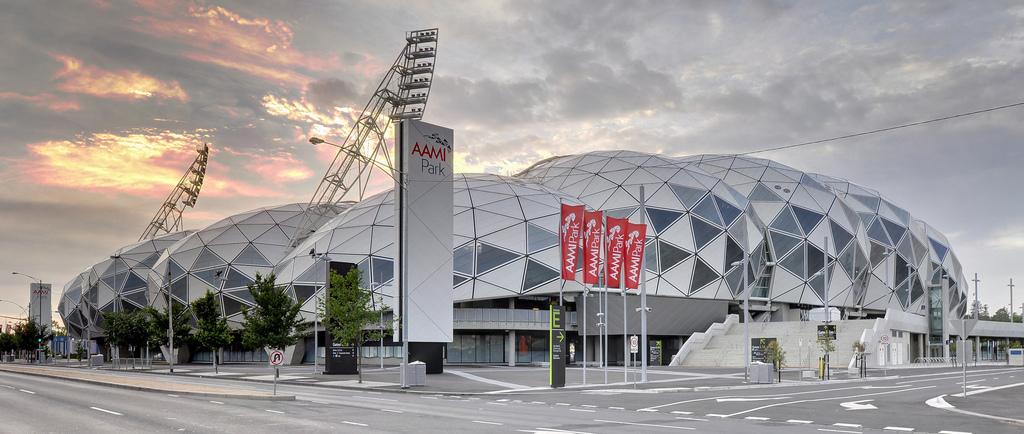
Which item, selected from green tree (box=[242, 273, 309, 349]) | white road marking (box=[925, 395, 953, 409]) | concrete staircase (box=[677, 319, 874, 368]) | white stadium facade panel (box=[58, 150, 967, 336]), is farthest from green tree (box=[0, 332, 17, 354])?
white road marking (box=[925, 395, 953, 409])

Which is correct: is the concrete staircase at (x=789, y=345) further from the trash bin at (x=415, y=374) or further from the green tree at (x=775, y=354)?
the trash bin at (x=415, y=374)

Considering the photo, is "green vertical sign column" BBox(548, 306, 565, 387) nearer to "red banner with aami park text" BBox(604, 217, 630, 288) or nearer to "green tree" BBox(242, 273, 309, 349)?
"red banner with aami park text" BBox(604, 217, 630, 288)

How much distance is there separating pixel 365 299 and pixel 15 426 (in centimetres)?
2968

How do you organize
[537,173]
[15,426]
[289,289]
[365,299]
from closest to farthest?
[15,426] < [365,299] < [289,289] < [537,173]

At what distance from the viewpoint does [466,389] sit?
3722 cm

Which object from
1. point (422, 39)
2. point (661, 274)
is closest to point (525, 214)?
point (661, 274)

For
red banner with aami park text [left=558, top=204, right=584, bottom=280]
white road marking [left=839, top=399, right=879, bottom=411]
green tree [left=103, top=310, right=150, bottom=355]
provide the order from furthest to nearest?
1. green tree [left=103, top=310, right=150, bottom=355]
2. red banner with aami park text [left=558, top=204, right=584, bottom=280]
3. white road marking [left=839, top=399, right=879, bottom=411]

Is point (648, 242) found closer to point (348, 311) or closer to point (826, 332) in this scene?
point (826, 332)

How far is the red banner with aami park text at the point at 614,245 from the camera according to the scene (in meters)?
45.8

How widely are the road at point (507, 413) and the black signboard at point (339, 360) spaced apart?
56.1 feet

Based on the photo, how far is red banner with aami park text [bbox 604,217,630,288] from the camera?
45.8 metres

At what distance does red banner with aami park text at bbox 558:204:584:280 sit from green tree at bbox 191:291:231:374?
30.6 m

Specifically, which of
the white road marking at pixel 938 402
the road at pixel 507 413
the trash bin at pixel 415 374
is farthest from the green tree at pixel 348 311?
the white road marking at pixel 938 402

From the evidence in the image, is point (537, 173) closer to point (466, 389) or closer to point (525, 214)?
point (525, 214)
